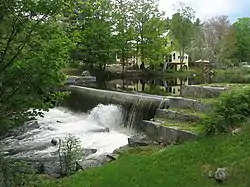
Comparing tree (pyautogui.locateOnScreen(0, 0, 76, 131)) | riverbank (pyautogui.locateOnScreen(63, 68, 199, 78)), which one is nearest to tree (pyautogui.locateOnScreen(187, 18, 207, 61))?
riverbank (pyautogui.locateOnScreen(63, 68, 199, 78))

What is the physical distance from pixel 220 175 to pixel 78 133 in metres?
9.55

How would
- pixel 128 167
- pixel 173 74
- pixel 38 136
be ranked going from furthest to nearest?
pixel 173 74 < pixel 38 136 < pixel 128 167

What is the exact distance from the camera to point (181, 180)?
678 cm

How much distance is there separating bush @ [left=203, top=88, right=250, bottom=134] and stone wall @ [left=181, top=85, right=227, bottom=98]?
2.22 metres

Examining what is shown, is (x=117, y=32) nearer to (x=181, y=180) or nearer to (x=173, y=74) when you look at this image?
(x=173, y=74)

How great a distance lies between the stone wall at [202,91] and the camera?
11.0 meters

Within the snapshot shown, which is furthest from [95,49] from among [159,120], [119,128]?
[159,120]

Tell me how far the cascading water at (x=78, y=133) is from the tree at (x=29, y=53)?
659 cm

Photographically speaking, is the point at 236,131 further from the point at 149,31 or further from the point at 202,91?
the point at 149,31

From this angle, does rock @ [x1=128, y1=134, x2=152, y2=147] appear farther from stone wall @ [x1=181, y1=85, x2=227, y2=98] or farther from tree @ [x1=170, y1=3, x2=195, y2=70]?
tree @ [x1=170, y1=3, x2=195, y2=70]

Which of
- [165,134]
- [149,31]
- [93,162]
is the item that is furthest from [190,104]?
[149,31]

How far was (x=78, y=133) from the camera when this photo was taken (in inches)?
608

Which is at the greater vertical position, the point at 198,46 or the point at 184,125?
the point at 198,46

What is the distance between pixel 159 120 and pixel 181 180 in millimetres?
4284
